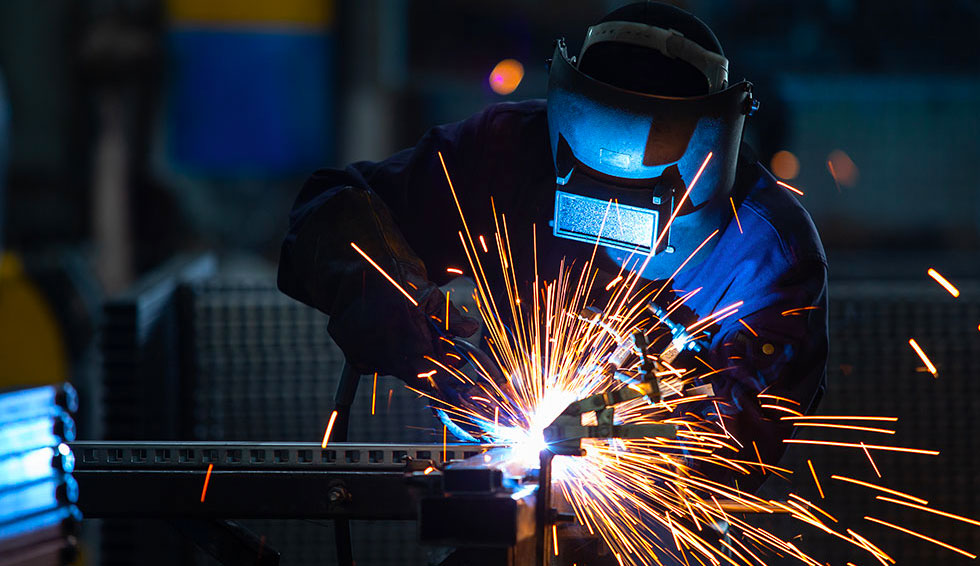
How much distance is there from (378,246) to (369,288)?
0.34ft

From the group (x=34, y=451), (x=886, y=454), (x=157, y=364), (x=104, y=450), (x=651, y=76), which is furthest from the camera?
(x=886, y=454)

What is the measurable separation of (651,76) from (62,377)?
8.95 ft

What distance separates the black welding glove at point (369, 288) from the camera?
1.36 meters

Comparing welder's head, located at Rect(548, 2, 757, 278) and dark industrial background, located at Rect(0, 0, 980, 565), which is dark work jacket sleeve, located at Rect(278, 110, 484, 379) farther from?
dark industrial background, located at Rect(0, 0, 980, 565)

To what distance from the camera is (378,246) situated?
4.82ft

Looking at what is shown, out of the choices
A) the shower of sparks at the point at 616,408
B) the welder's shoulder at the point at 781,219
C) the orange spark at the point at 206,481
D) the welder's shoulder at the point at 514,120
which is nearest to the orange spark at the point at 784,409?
the shower of sparks at the point at 616,408

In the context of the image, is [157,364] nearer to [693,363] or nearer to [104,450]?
[104,450]

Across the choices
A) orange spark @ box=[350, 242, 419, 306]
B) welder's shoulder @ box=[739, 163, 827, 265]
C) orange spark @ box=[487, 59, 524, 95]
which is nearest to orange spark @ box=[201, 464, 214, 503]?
orange spark @ box=[350, 242, 419, 306]

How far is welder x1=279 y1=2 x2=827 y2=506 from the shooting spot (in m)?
1.39

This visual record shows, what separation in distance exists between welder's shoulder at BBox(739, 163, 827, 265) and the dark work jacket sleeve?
21.8 inches

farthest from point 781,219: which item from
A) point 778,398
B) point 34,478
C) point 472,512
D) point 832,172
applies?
point 832,172

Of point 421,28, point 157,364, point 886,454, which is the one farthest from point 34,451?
point 421,28

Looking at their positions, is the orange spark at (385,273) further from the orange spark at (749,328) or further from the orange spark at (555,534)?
the orange spark at (749,328)

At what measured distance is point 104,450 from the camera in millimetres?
1331
